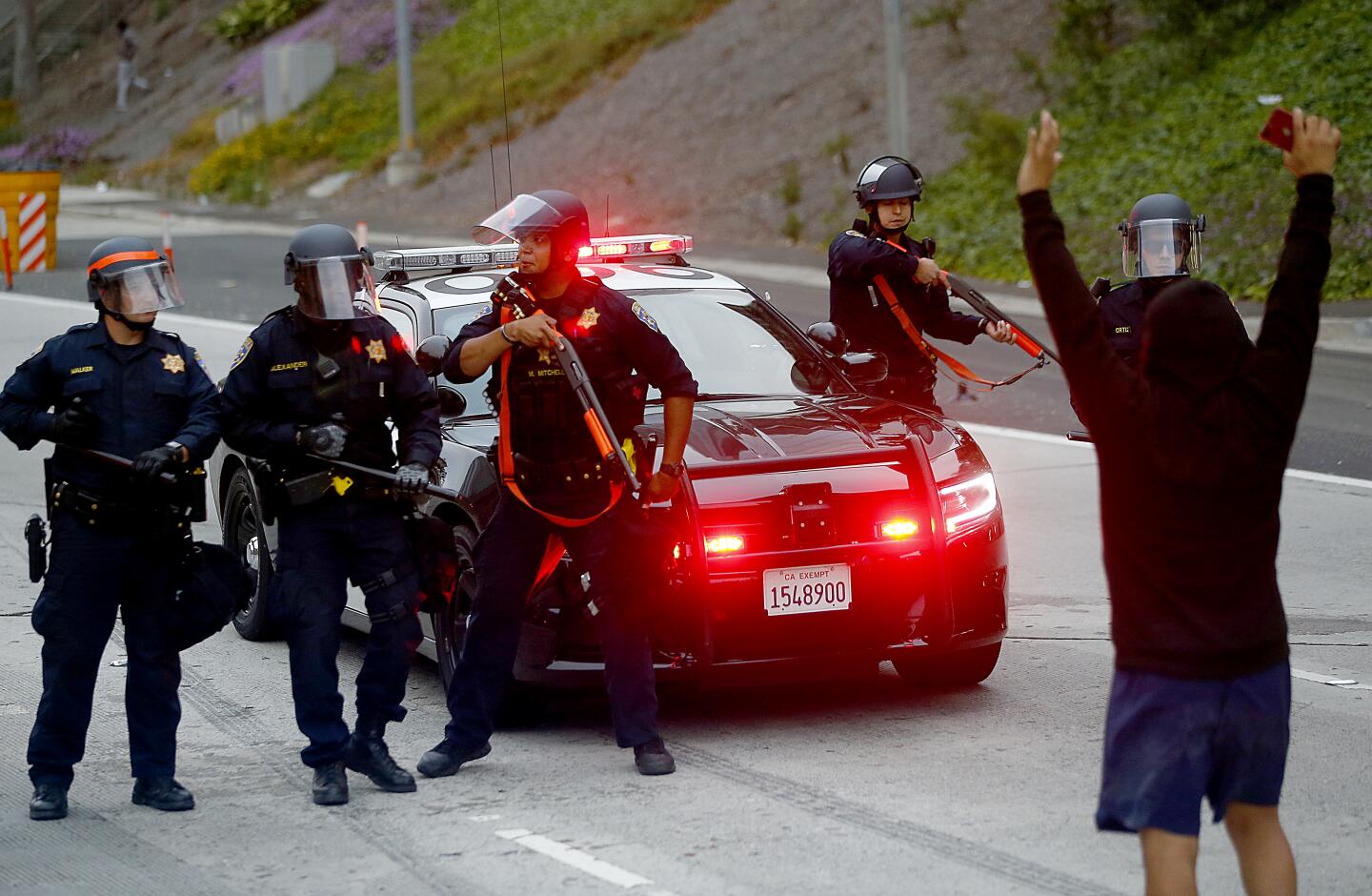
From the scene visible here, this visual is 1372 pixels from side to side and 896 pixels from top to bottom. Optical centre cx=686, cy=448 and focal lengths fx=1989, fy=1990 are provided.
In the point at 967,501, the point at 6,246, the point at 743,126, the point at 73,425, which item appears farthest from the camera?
the point at 743,126

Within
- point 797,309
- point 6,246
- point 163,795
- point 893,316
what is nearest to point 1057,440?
point 893,316

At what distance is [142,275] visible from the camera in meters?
6.02

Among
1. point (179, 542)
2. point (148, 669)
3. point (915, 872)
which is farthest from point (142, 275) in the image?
point (915, 872)

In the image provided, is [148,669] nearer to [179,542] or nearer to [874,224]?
[179,542]

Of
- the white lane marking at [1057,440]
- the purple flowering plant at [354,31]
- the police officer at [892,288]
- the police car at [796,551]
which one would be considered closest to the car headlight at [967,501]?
the police car at [796,551]

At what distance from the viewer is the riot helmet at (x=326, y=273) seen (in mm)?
6133

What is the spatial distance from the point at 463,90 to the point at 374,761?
34.2m

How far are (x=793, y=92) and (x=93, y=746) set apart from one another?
2548cm

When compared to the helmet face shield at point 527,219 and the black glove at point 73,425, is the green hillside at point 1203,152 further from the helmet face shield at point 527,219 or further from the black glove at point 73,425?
the black glove at point 73,425

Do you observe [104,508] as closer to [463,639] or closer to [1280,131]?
[463,639]

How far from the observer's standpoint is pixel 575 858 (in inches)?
218

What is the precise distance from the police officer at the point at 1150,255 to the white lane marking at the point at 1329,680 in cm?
139

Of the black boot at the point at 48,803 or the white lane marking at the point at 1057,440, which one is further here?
the white lane marking at the point at 1057,440

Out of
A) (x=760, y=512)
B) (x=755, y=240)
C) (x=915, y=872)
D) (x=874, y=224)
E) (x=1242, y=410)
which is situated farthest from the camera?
(x=755, y=240)
